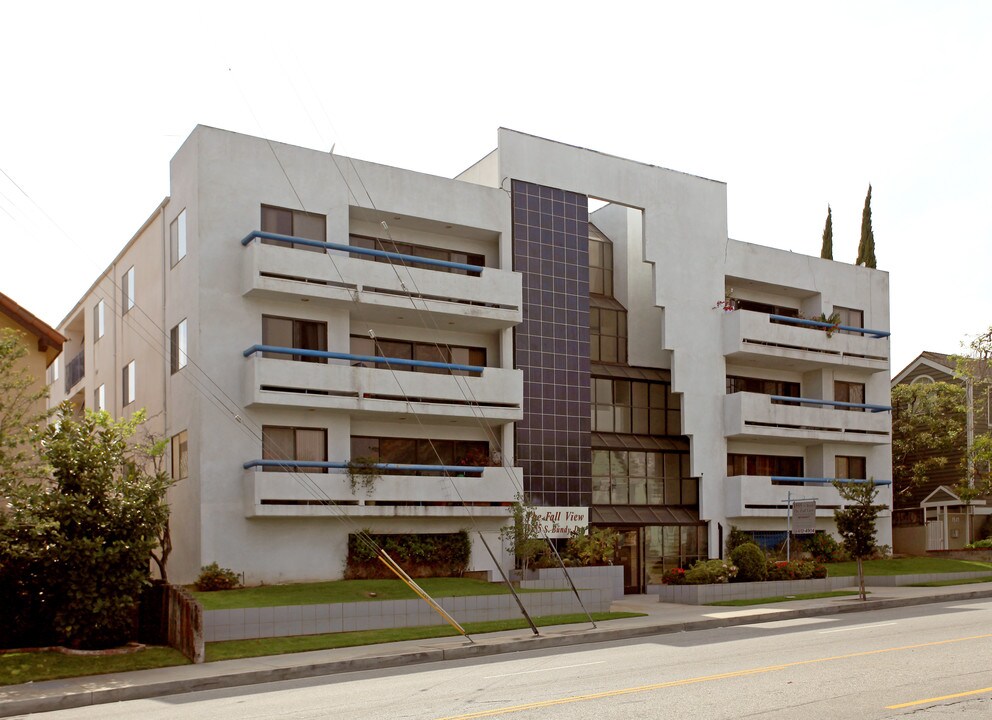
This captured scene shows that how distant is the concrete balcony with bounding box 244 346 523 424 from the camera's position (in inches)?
1166

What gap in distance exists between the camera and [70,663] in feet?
62.8

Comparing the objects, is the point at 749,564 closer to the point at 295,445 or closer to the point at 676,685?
the point at 295,445

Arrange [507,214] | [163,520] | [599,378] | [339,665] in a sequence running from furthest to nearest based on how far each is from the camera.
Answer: [599,378], [507,214], [163,520], [339,665]

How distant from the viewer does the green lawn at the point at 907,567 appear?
3825cm

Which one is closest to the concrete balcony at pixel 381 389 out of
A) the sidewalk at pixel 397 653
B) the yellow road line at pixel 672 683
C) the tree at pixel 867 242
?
the sidewalk at pixel 397 653

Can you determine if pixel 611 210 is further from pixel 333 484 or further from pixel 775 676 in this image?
pixel 775 676

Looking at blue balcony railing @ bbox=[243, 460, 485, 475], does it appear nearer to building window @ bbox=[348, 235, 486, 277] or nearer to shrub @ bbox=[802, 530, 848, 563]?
building window @ bbox=[348, 235, 486, 277]

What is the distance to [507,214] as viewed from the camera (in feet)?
115

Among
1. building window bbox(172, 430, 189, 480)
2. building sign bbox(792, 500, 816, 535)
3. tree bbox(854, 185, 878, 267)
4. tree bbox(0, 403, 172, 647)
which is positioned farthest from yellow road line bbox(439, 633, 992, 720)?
tree bbox(854, 185, 878, 267)

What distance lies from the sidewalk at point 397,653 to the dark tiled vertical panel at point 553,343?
5967 millimetres

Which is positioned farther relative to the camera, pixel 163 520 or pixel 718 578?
pixel 718 578

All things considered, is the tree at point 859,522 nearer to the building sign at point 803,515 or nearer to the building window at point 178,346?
the building sign at point 803,515

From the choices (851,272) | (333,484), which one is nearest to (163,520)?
(333,484)

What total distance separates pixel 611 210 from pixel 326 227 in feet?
46.7
